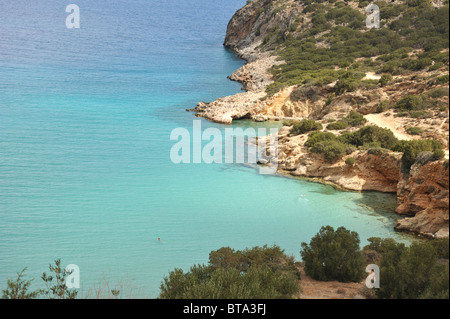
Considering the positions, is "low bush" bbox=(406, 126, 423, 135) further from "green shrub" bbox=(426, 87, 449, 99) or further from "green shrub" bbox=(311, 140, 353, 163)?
"green shrub" bbox=(311, 140, 353, 163)

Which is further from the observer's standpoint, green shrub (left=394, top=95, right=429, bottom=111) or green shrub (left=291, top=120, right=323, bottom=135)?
green shrub (left=291, top=120, right=323, bottom=135)

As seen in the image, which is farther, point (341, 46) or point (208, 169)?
point (341, 46)

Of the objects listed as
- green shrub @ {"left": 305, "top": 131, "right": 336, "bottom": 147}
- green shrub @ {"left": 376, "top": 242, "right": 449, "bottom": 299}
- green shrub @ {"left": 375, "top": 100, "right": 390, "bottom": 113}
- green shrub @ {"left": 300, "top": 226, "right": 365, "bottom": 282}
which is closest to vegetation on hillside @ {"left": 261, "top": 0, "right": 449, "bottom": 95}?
green shrub @ {"left": 375, "top": 100, "right": 390, "bottom": 113}

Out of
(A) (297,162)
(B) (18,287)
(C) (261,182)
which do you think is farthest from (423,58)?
(B) (18,287)

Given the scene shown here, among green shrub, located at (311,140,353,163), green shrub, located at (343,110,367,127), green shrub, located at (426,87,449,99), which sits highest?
green shrub, located at (426,87,449,99)

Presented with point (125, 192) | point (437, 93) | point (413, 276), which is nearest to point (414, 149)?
point (437, 93)

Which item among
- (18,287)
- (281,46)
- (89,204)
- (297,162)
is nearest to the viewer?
(18,287)

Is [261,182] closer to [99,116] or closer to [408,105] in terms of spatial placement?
[408,105]
